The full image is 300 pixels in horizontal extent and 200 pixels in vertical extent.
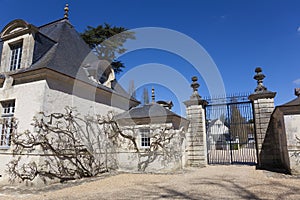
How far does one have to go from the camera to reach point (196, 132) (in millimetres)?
10914

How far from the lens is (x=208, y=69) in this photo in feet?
34.3

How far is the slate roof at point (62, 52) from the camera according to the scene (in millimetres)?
7508

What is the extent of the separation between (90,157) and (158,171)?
3144 millimetres

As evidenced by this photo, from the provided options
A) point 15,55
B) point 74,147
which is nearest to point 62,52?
point 15,55

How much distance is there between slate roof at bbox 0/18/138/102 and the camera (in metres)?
7.51

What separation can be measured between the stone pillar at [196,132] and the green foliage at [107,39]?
300 inches

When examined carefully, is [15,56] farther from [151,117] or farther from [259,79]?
[259,79]

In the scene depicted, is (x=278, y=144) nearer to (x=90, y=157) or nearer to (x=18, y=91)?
(x=90, y=157)

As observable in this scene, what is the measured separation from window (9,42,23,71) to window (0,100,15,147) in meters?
1.53

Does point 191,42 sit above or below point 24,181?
above

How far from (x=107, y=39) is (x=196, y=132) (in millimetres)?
10355

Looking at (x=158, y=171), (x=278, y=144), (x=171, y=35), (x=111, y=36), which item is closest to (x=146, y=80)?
(x=171, y=35)

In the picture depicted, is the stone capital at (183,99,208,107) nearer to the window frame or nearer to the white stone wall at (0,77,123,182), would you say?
the white stone wall at (0,77,123,182)

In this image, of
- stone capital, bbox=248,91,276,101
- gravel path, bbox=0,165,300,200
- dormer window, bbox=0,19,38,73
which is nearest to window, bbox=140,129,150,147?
gravel path, bbox=0,165,300,200
